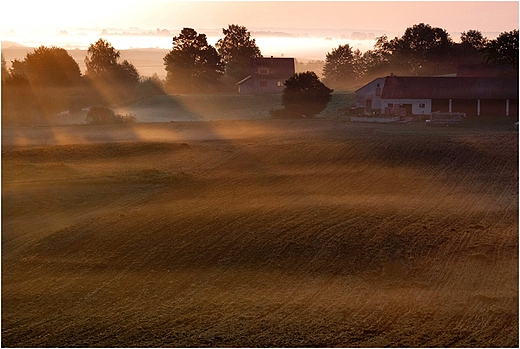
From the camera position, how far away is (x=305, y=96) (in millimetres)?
66188

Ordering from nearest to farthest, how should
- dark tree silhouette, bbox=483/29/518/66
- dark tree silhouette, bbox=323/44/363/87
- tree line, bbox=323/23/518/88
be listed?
dark tree silhouette, bbox=483/29/518/66
tree line, bbox=323/23/518/88
dark tree silhouette, bbox=323/44/363/87

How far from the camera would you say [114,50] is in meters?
103

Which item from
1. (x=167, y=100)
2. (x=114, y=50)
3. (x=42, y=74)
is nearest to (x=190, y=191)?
(x=167, y=100)

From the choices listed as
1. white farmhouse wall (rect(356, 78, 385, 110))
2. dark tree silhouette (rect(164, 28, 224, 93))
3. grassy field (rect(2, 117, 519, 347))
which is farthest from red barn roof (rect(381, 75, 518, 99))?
dark tree silhouette (rect(164, 28, 224, 93))

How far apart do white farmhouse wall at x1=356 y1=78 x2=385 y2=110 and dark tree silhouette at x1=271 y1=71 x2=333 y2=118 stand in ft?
16.5

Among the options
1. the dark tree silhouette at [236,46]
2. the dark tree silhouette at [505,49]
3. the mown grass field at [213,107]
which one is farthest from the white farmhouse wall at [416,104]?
the dark tree silhouette at [236,46]

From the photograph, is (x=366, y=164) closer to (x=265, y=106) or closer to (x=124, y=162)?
Answer: (x=124, y=162)

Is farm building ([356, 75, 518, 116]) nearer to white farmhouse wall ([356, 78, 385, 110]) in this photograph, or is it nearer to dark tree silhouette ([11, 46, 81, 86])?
white farmhouse wall ([356, 78, 385, 110])

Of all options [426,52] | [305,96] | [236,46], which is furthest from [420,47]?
[305,96]

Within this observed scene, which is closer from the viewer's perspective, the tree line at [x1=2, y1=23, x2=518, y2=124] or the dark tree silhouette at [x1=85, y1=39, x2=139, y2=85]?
the tree line at [x1=2, y1=23, x2=518, y2=124]

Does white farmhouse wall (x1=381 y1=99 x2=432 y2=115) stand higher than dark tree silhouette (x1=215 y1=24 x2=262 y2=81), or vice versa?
dark tree silhouette (x1=215 y1=24 x2=262 y2=81)

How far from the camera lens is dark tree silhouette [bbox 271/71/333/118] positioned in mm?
66125

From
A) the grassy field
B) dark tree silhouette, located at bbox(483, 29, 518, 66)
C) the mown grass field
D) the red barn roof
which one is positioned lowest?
the grassy field

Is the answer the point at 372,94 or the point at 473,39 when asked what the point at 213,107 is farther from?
the point at 473,39
